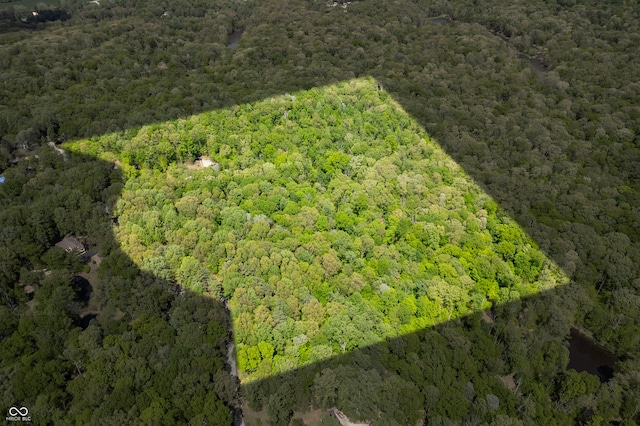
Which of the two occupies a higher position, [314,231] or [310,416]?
[314,231]

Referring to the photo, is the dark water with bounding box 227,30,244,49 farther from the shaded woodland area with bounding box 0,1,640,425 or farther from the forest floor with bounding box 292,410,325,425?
the forest floor with bounding box 292,410,325,425

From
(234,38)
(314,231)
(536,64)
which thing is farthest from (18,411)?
(536,64)

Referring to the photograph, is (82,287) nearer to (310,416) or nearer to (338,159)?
(310,416)

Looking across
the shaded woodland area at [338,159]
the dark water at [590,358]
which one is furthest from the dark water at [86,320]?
the dark water at [590,358]

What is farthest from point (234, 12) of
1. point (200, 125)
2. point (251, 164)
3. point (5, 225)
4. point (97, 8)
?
point (5, 225)

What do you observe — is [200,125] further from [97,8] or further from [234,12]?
[97,8]

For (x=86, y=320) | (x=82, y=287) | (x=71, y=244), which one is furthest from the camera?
(x=71, y=244)
